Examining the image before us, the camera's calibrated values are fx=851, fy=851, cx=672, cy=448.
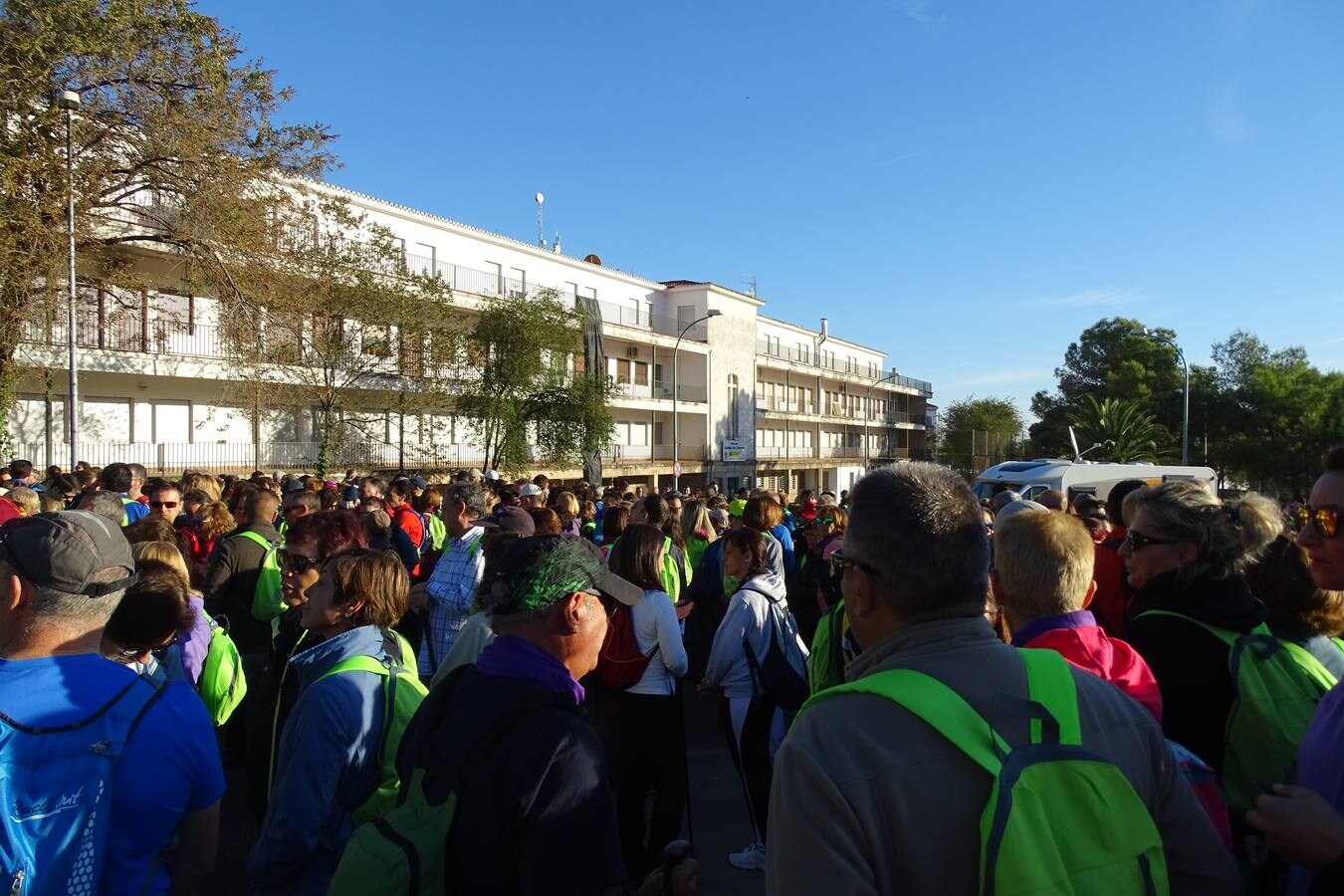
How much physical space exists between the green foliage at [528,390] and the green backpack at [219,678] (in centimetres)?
2575

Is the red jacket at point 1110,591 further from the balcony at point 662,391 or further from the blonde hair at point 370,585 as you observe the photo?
the balcony at point 662,391

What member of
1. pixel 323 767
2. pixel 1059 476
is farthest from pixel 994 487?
pixel 323 767

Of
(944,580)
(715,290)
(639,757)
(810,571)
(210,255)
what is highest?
(715,290)

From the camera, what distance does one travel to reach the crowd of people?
138 cm

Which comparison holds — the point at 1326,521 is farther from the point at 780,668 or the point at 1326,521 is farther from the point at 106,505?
the point at 106,505

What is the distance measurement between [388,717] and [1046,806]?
2068 millimetres

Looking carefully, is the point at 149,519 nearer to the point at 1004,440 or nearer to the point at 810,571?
the point at 810,571

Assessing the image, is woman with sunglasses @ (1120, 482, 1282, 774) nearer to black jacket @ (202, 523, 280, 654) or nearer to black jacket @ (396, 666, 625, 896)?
black jacket @ (396, 666, 625, 896)

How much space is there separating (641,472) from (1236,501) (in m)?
36.9

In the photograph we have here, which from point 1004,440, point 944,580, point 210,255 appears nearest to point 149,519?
point 944,580

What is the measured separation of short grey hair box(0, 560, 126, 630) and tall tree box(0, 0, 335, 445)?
16.1 m

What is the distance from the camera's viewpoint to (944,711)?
138 centimetres

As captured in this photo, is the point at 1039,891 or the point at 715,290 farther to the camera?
the point at 715,290

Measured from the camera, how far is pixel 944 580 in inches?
62.5
